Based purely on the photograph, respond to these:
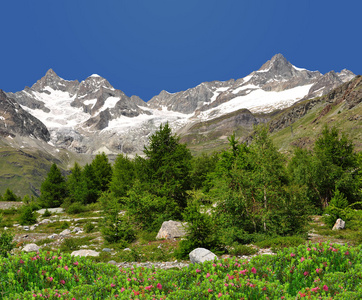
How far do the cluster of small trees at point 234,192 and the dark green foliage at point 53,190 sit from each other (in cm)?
1798

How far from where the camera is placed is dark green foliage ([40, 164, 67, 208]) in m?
52.0

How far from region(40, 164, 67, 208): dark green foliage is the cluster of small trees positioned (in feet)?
59.0

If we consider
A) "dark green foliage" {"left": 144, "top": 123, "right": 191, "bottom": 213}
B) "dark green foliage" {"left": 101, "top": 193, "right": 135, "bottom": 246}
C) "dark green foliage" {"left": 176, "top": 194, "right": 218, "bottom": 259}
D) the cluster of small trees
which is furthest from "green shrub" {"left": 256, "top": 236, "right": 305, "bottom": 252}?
"dark green foliage" {"left": 144, "top": 123, "right": 191, "bottom": 213}

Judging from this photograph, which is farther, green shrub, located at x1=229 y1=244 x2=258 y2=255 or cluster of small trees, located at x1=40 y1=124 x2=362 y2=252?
cluster of small trees, located at x1=40 y1=124 x2=362 y2=252

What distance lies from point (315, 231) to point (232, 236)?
8915 mm

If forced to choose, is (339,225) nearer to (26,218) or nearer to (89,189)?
(26,218)

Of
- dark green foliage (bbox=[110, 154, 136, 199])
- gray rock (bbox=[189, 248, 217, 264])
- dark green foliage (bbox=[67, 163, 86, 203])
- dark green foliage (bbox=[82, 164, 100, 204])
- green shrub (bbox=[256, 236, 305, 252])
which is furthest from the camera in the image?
dark green foliage (bbox=[82, 164, 100, 204])

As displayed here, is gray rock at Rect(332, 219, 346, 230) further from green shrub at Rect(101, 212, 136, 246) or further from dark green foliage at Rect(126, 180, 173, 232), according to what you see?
green shrub at Rect(101, 212, 136, 246)

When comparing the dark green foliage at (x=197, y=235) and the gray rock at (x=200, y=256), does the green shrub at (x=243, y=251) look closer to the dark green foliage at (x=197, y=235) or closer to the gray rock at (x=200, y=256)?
the dark green foliage at (x=197, y=235)

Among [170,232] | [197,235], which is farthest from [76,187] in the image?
[197,235]

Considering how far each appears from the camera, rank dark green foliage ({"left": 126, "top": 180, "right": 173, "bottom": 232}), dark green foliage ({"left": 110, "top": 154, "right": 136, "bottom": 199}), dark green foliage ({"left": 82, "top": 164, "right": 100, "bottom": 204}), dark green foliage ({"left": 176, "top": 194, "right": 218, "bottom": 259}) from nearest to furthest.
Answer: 1. dark green foliage ({"left": 176, "top": 194, "right": 218, "bottom": 259})
2. dark green foliage ({"left": 126, "top": 180, "right": 173, "bottom": 232})
3. dark green foliage ({"left": 110, "top": 154, "right": 136, "bottom": 199})
4. dark green foliage ({"left": 82, "top": 164, "right": 100, "bottom": 204})

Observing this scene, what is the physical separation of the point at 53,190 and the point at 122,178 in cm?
1850

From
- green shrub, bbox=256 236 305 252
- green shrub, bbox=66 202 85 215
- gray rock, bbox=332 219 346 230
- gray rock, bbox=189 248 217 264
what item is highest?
gray rock, bbox=189 248 217 264

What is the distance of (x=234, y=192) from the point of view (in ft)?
53.5
